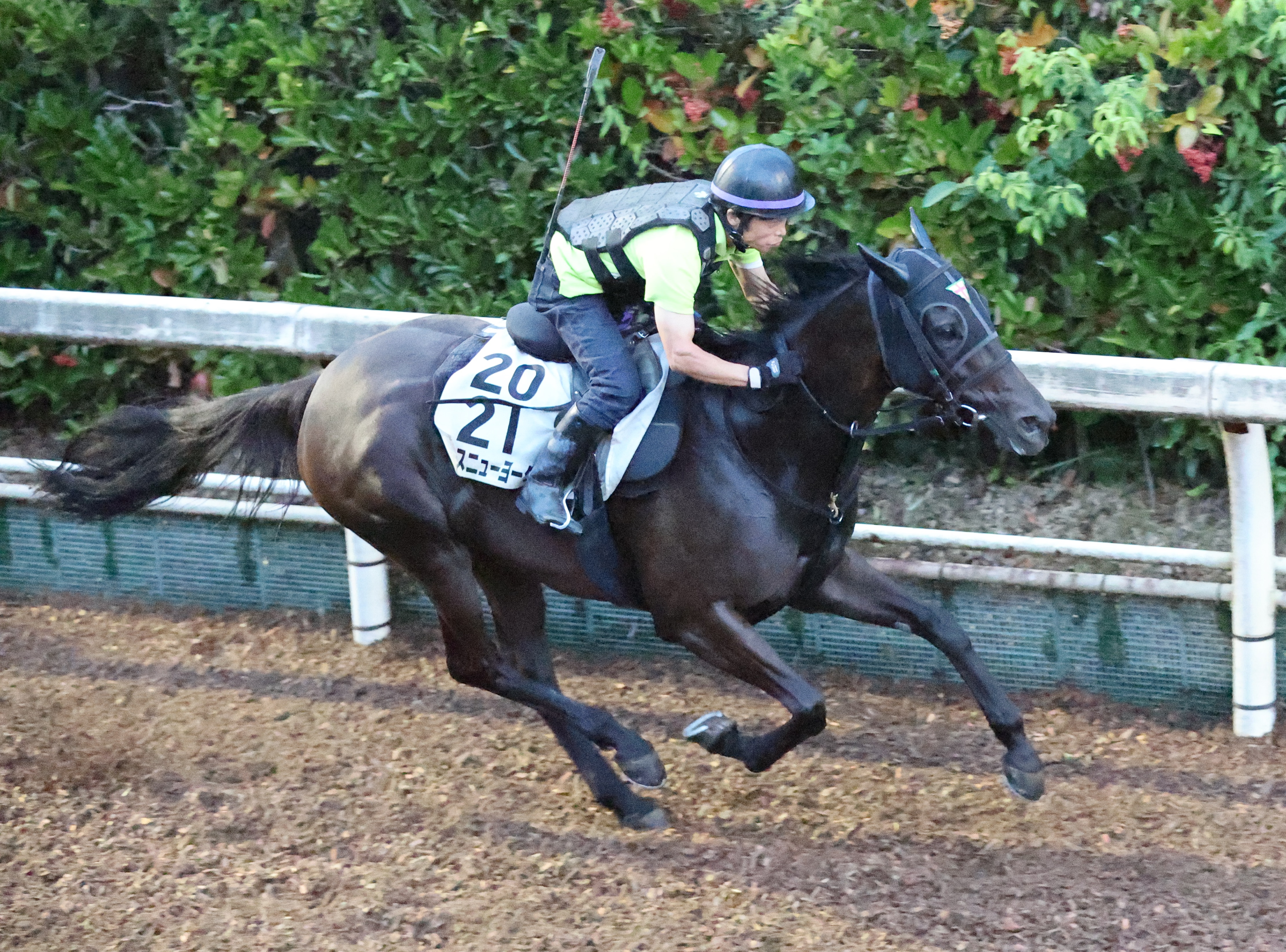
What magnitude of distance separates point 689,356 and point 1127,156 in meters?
2.12

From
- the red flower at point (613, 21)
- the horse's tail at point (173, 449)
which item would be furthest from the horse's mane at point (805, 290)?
the red flower at point (613, 21)

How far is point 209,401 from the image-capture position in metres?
5.15

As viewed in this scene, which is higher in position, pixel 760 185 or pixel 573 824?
pixel 760 185

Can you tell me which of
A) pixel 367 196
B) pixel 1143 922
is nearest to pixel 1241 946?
pixel 1143 922

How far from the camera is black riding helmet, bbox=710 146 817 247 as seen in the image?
13.1 ft

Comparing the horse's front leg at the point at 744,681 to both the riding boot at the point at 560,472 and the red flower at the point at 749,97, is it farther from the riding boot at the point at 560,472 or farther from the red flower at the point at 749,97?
the red flower at the point at 749,97

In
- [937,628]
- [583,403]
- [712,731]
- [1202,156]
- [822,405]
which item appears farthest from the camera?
[1202,156]

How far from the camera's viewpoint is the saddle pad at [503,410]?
4.42 metres

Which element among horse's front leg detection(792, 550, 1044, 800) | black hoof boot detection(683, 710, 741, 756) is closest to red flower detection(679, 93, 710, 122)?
horse's front leg detection(792, 550, 1044, 800)

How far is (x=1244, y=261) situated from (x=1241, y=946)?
7.97 ft

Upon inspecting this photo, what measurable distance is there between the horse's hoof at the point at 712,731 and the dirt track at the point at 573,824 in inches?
12.0

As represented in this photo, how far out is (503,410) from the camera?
4441 millimetres

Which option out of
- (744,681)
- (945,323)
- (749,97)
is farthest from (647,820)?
(749,97)

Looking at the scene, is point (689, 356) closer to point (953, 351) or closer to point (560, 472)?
point (560, 472)
